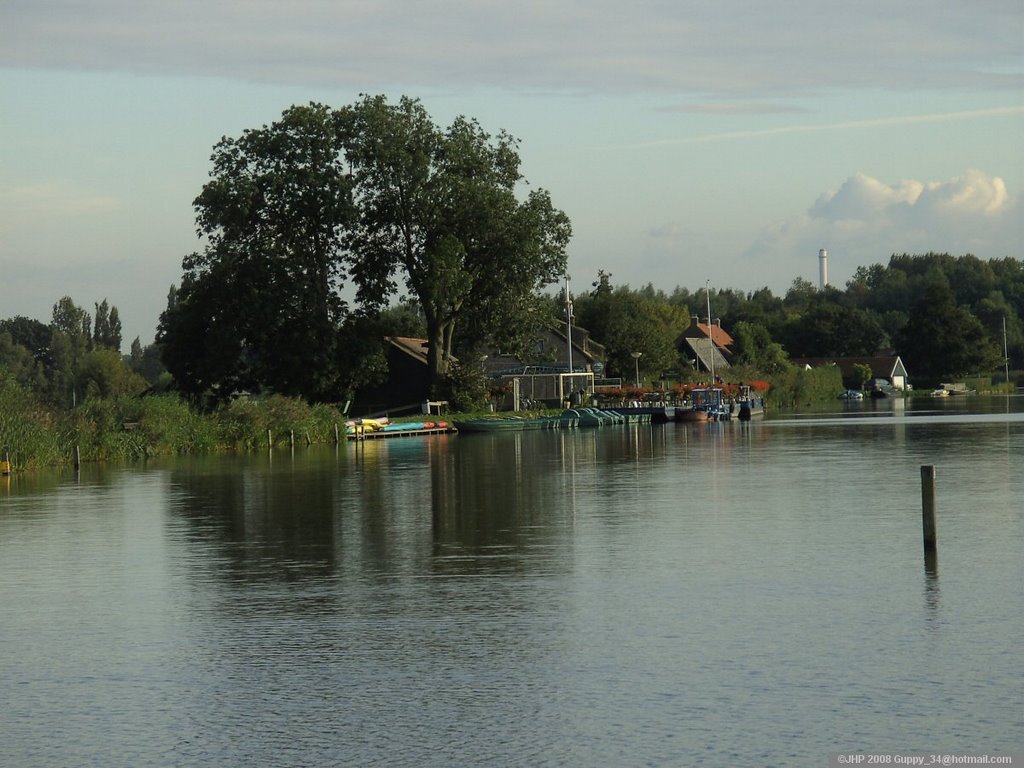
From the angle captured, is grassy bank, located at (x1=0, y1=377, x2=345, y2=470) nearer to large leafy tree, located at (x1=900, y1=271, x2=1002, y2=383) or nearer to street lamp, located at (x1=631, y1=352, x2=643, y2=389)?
street lamp, located at (x1=631, y1=352, x2=643, y2=389)

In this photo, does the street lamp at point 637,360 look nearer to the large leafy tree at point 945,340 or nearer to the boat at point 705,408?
the boat at point 705,408

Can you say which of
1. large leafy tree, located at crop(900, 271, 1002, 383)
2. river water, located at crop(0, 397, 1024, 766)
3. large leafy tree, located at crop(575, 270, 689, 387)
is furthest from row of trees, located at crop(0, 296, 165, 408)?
river water, located at crop(0, 397, 1024, 766)

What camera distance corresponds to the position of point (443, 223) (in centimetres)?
8400

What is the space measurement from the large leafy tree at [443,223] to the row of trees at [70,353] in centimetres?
5799

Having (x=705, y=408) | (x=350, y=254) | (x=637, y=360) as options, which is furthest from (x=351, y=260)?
(x=637, y=360)

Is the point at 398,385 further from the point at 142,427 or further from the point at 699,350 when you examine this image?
the point at 699,350

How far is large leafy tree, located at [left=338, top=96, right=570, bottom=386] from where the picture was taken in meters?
82.4

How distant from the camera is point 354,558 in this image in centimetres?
2317

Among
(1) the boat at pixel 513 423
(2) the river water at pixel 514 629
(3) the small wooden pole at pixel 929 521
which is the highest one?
(1) the boat at pixel 513 423

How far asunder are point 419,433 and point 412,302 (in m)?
10.2

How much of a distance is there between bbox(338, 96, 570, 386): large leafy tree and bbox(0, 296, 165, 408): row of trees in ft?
190

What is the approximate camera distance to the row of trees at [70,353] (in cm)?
14212

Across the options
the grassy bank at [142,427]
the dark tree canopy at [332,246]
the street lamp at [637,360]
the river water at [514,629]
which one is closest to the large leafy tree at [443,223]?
the dark tree canopy at [332,246]

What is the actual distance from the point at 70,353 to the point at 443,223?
3457 inches
